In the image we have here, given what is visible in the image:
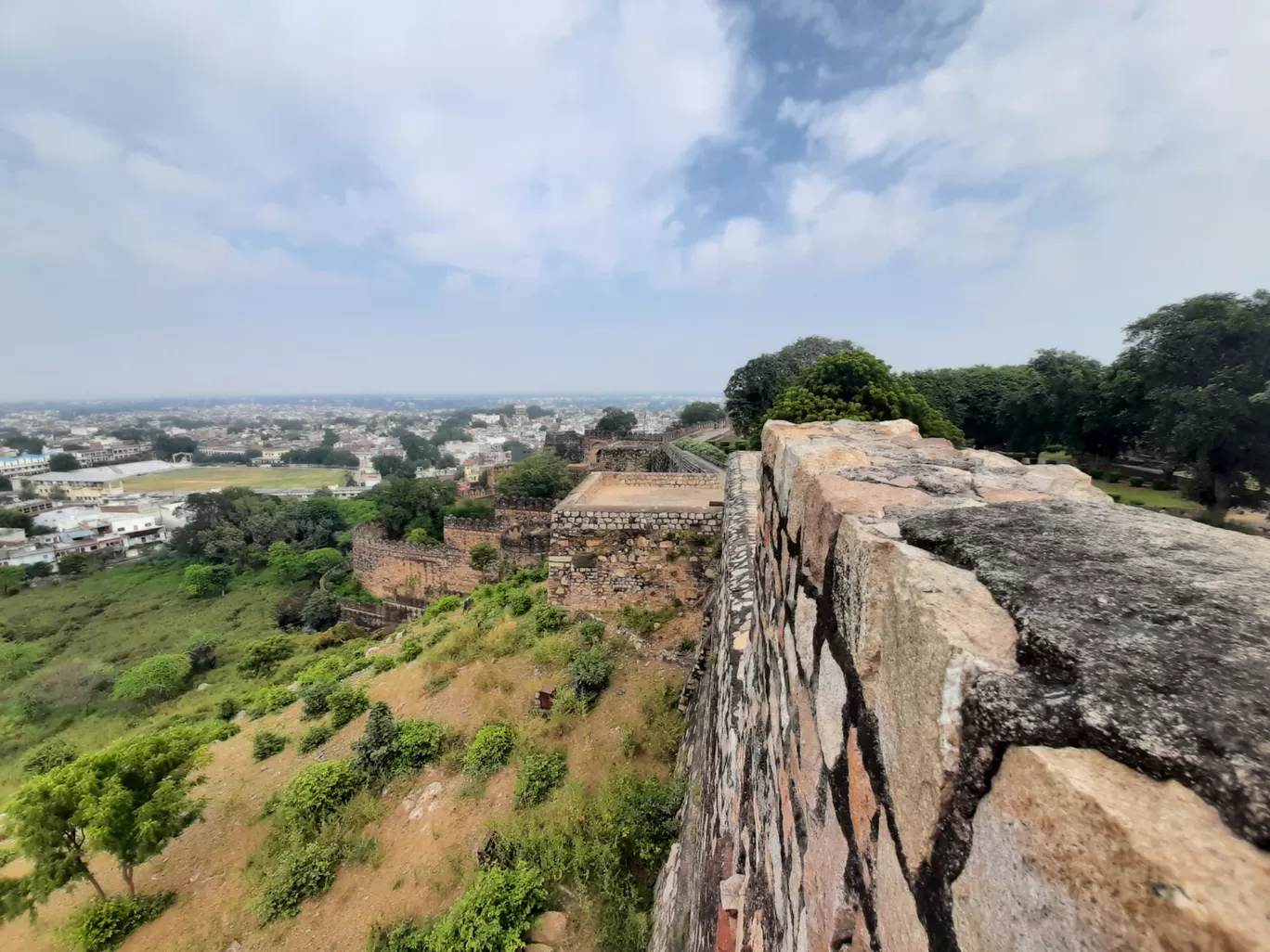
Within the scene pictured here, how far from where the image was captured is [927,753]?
0.85 metres

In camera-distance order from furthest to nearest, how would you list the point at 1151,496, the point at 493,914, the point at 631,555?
the point at 1151,496
the point at 631,555
the point at 493,914

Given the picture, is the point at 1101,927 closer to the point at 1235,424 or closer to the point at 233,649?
the point at 1235,424

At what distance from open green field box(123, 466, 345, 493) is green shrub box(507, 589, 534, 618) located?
6317 cm

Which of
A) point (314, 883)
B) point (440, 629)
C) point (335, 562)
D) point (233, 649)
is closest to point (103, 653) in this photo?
point (233, 649)

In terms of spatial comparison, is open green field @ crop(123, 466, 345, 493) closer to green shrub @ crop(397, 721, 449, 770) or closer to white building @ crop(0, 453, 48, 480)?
white building @ crop(0, 453, 48, 480)

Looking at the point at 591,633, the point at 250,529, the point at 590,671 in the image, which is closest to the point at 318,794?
the point at 590,671

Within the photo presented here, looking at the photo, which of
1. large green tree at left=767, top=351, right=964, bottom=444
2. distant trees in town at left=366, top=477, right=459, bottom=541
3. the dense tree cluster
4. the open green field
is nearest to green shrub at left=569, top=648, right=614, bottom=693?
large green tree at left=767, top=351, right=964, bottom=444

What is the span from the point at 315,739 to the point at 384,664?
8.43 feet

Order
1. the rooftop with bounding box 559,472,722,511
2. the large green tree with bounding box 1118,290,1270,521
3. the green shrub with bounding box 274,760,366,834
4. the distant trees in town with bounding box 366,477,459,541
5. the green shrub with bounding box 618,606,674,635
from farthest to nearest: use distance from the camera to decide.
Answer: the distant trees in town with bounding box 366,477,459,541
the large green tree with bounding box 1118,290,1270,521
the rooftop with bounding box 559,472,722,511
the green shrub with bounding box 618,606,674,635
the green shrub with bounding box 274,760,366,834

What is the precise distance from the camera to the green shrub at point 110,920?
487 centimetres

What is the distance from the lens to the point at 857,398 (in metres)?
11.7

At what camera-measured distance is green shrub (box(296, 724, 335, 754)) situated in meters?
7.25

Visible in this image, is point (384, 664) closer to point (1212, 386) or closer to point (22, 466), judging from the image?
point (1212, 386)

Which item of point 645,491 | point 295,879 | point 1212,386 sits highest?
point 1212,386
